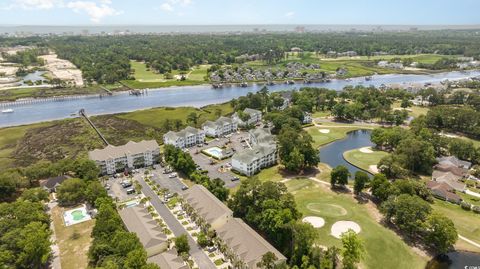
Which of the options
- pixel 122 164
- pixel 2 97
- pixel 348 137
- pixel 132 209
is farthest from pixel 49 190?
pixel 2 97

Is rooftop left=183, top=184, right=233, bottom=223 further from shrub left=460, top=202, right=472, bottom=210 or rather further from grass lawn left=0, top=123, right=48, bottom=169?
grass lawn left=0, top=123, right=48, bottom=169

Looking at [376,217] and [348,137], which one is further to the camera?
[348,137]

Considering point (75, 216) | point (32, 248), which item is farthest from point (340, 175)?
point (32, 248)

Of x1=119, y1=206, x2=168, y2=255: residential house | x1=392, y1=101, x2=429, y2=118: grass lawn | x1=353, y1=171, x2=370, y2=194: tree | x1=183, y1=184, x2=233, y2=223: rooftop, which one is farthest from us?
x1=392, y1=101, x2=429, y2=118: grass lawn

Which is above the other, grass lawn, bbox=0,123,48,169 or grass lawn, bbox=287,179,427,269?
grass lawn, bbox=0,123,48,169

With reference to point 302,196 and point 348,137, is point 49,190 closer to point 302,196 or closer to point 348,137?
point 302,196

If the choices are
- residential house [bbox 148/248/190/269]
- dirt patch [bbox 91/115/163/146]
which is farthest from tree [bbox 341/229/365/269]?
dirt patch [bbox 91/115/163/146]

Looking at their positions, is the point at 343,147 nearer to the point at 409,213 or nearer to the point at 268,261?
the point at 409,213
